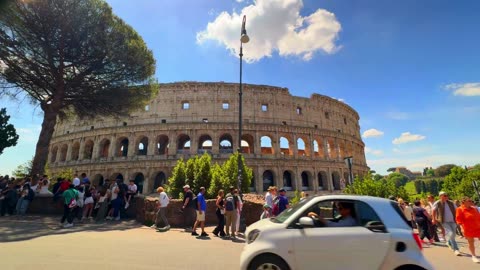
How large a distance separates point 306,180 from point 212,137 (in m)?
14.4

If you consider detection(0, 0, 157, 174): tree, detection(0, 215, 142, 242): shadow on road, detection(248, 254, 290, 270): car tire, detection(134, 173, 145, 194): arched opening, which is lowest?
detection(0, 215, 142, 242): shadow on road

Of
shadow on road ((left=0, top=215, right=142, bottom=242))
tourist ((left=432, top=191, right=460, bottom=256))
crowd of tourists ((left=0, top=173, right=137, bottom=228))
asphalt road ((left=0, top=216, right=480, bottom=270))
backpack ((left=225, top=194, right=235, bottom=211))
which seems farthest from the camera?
crowd of tourists ((left=0, top=173, right=137, bottom=228))

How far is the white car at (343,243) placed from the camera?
11.2 feet

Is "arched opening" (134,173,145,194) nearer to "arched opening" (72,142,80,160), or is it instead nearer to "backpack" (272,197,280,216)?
"arched opening" (72,142,80,160)

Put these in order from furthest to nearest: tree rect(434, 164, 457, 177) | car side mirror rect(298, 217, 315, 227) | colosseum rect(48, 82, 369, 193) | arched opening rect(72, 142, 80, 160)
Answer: tree rect(434, 164, 457, 177)
arched opening rect(72, 142, 80, 160)
colosseum rect(48, 82, 369, 193)
car side mirror rect(298, 217, 315, 227)

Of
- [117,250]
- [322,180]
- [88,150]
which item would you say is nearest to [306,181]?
[322,180]

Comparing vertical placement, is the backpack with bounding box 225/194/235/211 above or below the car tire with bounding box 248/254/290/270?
above

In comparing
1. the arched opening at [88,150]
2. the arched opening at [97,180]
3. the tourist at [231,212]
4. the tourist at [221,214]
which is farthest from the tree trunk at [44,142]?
the arched opening at [88,150]

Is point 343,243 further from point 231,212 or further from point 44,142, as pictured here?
point 44,142

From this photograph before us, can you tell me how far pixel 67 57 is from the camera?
1630 centimetres

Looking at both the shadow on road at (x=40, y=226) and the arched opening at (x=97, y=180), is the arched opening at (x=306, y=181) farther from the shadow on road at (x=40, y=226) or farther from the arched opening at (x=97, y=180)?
the arched opening at (x=97, y=180)

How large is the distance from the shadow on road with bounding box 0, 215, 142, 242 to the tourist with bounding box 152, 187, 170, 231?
820mm

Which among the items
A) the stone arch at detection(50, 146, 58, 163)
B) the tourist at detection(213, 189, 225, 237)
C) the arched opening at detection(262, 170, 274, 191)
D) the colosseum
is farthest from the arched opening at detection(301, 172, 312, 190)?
the stone arch at detection(50, 146, 58, 163)

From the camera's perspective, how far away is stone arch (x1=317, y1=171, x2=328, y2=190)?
33.2 metres
